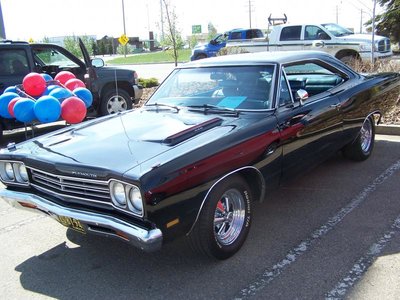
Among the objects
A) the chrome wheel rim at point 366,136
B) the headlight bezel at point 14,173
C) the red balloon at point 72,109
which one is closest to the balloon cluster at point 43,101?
the red balloon at point 72,109

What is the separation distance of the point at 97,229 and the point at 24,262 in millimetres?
1043

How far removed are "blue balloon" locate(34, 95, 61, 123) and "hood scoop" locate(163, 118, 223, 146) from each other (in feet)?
13.2

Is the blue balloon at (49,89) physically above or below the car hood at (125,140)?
above

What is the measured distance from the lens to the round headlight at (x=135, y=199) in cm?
285

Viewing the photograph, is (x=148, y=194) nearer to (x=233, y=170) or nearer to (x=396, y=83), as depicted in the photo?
(x=233, y=170)

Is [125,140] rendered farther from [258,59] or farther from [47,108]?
[47,108]

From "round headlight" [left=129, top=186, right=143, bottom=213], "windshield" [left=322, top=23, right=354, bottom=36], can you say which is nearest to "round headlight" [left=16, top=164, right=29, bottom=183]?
"round headlight" [left=129, top=186, right=143, bottom=213]

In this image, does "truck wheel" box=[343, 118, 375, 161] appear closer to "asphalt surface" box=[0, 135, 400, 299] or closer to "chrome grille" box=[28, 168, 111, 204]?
"asphalt surface" box=[0, 135, 400, 299]

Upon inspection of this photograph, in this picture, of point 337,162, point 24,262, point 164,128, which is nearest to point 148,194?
point 164,128

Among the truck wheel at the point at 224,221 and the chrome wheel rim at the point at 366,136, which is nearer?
the truck wheel at the point at 224,221

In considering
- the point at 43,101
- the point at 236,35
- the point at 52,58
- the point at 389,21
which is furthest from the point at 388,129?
the point at 389,21

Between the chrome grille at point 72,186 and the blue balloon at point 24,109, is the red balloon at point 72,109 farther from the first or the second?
the chrome grille at point 72,186

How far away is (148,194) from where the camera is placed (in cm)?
279

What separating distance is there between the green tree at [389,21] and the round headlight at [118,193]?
25403 mm
